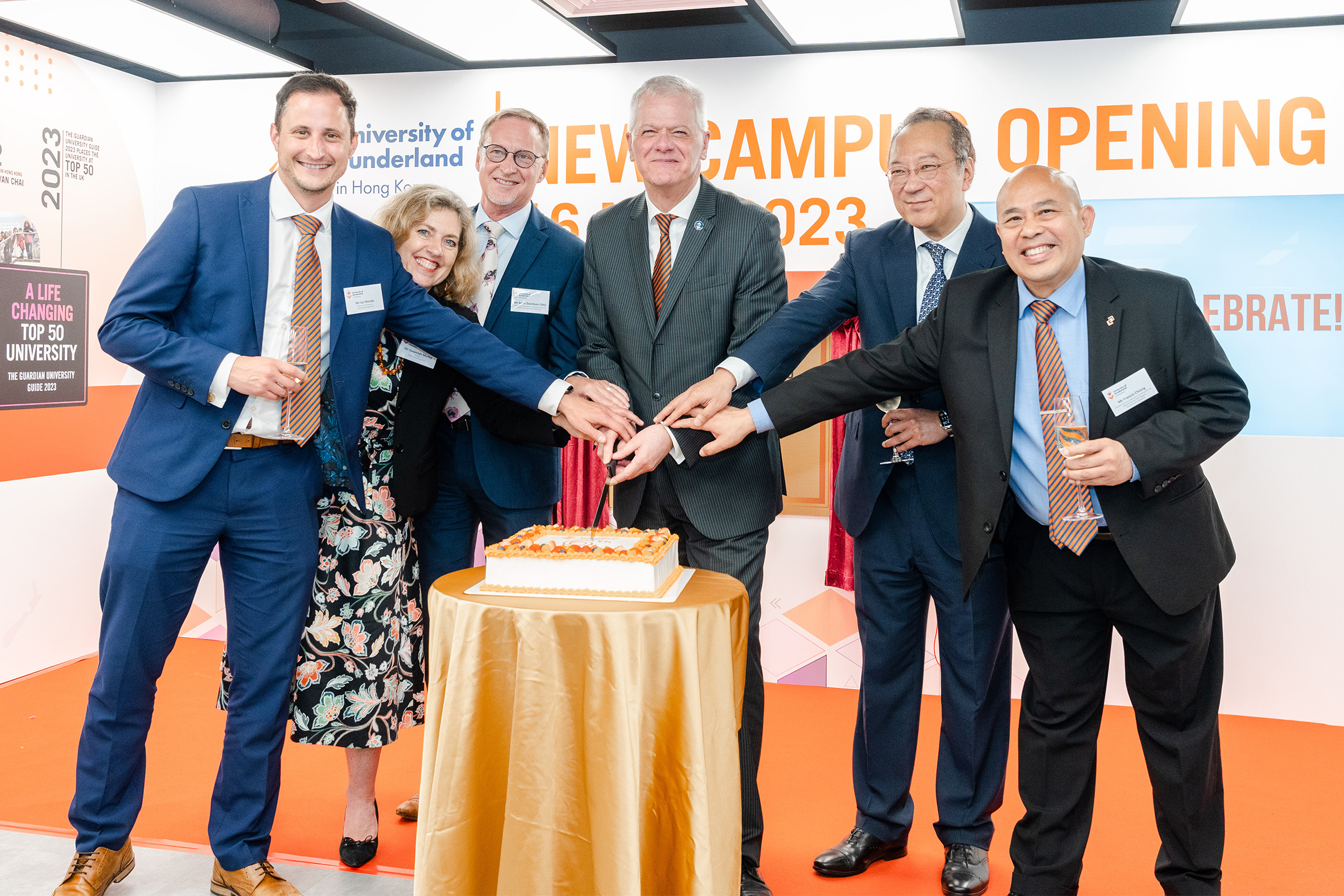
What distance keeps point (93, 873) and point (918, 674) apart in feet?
7.83

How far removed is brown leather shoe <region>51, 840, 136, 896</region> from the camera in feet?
8.72

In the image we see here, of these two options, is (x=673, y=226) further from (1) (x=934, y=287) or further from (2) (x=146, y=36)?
(2) (x=146, y=36)

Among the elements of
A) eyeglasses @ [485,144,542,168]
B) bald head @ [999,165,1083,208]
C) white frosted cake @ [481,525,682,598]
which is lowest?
white frosted cake @ [481,525,682,598]

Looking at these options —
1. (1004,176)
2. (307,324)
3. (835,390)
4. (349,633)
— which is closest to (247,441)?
(307,324)

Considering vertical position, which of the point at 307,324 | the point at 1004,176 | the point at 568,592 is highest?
the point at 1004,176

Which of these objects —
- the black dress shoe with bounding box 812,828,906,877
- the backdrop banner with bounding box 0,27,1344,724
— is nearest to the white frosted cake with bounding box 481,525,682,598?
the black dress shoe with bounding box 812,828,906,877

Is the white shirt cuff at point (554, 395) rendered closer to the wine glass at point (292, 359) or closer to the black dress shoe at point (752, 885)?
the wine glass at point (292, 359)

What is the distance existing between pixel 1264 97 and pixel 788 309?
9.22ft

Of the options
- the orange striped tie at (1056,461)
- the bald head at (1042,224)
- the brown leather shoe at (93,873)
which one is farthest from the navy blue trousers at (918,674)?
the brown leather shoe at (93,873)

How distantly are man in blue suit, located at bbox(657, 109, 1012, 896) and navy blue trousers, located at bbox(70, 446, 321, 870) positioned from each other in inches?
47.0

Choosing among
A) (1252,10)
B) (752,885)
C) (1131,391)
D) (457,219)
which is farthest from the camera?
(1252,10)

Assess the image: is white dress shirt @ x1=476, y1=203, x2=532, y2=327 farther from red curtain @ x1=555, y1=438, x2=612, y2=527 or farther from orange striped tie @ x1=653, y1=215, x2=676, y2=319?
red curtain @ x1=555, y1=438, x2=612, y2=527

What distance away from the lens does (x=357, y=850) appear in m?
3.02

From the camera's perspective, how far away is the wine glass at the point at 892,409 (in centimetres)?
296
